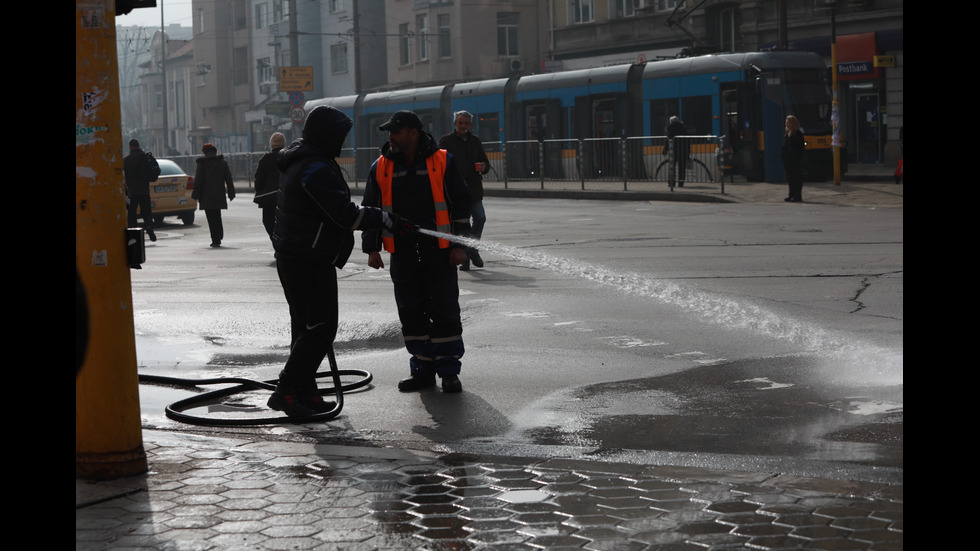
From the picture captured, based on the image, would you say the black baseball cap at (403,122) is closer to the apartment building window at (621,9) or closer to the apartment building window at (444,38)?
the apartment building window at (621,9)

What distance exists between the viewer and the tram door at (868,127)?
38.1m

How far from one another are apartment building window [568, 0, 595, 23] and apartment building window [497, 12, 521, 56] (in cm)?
783

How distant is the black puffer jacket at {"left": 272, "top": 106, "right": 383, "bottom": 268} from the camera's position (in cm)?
669

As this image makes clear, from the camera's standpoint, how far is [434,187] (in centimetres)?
752

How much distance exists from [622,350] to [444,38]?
51.4 m

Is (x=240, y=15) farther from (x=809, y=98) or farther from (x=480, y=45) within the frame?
(x=809, y=98)

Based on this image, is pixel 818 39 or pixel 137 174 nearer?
pixel 137 174

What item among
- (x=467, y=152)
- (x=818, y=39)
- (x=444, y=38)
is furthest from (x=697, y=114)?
(x=444, y=38)

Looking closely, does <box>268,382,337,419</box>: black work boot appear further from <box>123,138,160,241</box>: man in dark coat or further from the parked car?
the parked car
